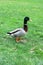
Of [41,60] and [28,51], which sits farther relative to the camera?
[28,51]

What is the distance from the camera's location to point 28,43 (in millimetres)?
7129

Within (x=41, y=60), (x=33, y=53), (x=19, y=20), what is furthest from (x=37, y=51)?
(x=19, y=20)

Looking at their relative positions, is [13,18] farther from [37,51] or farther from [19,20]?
[37,51]

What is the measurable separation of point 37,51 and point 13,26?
3.12 metres

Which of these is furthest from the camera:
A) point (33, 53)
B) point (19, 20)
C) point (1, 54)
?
point (19, 20)

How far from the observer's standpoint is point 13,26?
9.34m

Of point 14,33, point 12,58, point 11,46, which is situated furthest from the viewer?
point 14,33

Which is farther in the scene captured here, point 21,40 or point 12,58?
point 21,40

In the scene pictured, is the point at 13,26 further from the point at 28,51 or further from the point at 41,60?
the point at 41,60

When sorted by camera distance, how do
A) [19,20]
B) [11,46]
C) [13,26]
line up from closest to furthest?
[11,46], [13,26], [19,20]

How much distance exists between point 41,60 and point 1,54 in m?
0.89

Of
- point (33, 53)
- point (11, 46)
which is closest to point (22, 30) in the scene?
point (11, 46)

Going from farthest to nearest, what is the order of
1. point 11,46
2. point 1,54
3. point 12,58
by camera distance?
1. point 11,46
2. point 1,54
3. point 12,58

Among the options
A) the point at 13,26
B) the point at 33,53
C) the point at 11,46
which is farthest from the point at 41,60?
the point at 13,26
